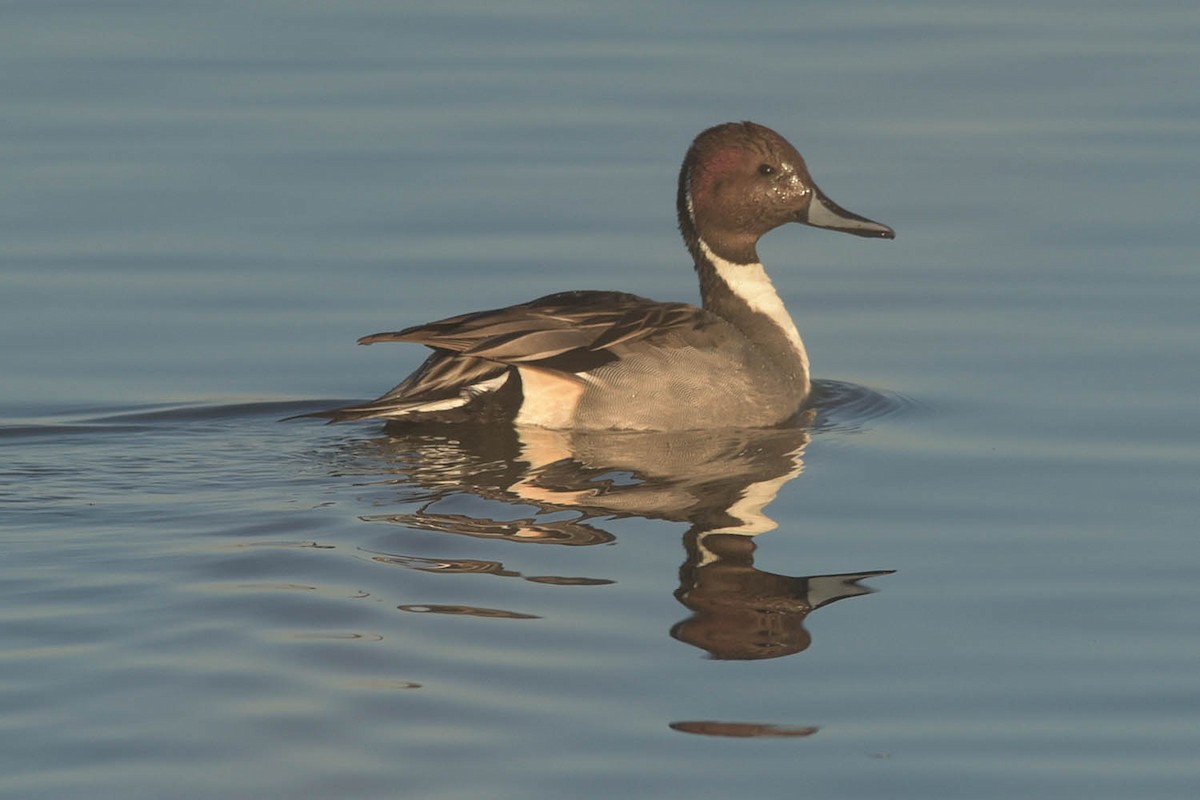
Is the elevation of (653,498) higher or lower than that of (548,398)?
lower

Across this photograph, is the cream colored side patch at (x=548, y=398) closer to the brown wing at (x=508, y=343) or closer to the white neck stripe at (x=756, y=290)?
the brown wing at (x=508, y=343)

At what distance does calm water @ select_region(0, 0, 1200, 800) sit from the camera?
6.14 metres

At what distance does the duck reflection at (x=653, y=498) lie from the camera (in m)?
7.29

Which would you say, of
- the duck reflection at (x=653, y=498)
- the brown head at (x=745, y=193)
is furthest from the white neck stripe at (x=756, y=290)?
the duck reflection at (x=653, y=498)

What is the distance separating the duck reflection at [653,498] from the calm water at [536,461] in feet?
0.09

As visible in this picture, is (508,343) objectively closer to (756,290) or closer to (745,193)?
(756,290)

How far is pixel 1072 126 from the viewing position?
520 inches

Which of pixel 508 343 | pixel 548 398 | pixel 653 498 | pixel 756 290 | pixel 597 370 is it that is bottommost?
pixel 653 498

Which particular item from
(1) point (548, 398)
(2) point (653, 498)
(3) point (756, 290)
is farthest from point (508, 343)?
(3) point (756, 290)

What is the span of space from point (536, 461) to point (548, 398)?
0.56m

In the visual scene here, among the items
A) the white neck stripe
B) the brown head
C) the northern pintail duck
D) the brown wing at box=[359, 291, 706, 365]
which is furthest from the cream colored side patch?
the brown head

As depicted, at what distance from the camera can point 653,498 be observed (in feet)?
28.1

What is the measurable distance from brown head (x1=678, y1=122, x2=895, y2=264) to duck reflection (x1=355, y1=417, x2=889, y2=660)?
1113 mm

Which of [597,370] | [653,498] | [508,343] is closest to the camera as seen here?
[653,498]
